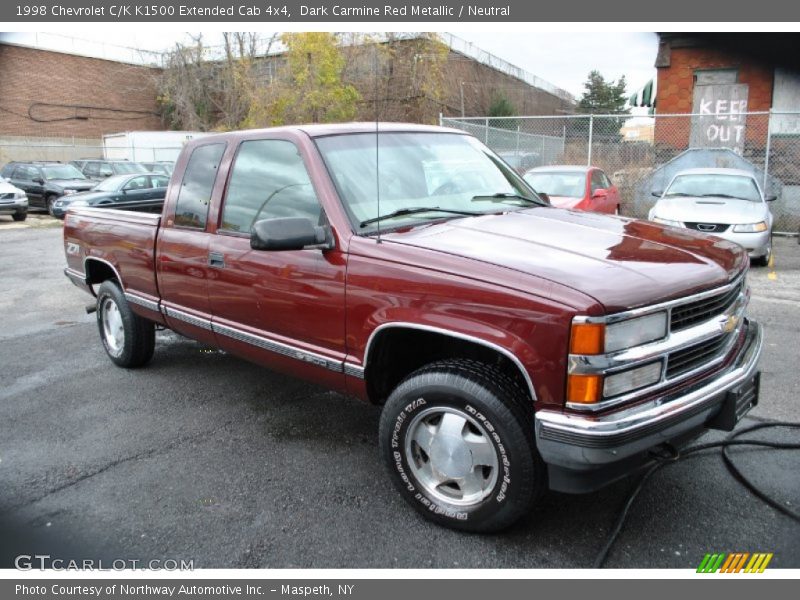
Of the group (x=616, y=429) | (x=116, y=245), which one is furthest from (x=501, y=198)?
(x=116, y=245)

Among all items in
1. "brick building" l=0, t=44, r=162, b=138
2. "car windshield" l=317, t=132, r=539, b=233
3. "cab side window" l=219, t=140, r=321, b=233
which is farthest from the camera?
"brick building" l=0, t=44, r=162, b=138

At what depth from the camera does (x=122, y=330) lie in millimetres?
5398

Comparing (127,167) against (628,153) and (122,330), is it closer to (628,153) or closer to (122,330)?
(628,153)

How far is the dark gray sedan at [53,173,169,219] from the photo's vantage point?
1623cm

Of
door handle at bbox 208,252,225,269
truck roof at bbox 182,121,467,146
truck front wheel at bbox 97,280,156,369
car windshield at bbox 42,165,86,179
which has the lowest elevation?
truck front wheel at bbox 97,280,156,369

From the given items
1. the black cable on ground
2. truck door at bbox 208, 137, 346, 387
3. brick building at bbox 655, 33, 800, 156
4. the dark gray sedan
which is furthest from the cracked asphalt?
the dark gray sedan

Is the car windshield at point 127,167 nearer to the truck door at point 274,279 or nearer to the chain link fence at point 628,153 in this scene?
the chain link fence at point 628,153

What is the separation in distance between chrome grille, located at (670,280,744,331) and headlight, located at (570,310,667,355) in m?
0.12

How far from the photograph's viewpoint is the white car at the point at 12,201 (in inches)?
702

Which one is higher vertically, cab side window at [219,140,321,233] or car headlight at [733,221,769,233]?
cab side window at [219,140,321,233]

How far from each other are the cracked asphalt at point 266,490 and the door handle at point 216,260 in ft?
3.57

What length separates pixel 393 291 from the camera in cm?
301

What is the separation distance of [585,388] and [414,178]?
1.78 meters

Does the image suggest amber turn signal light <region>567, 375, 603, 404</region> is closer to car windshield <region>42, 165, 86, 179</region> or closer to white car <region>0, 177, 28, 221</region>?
white car <region>0, 177, 28, 221</region>
